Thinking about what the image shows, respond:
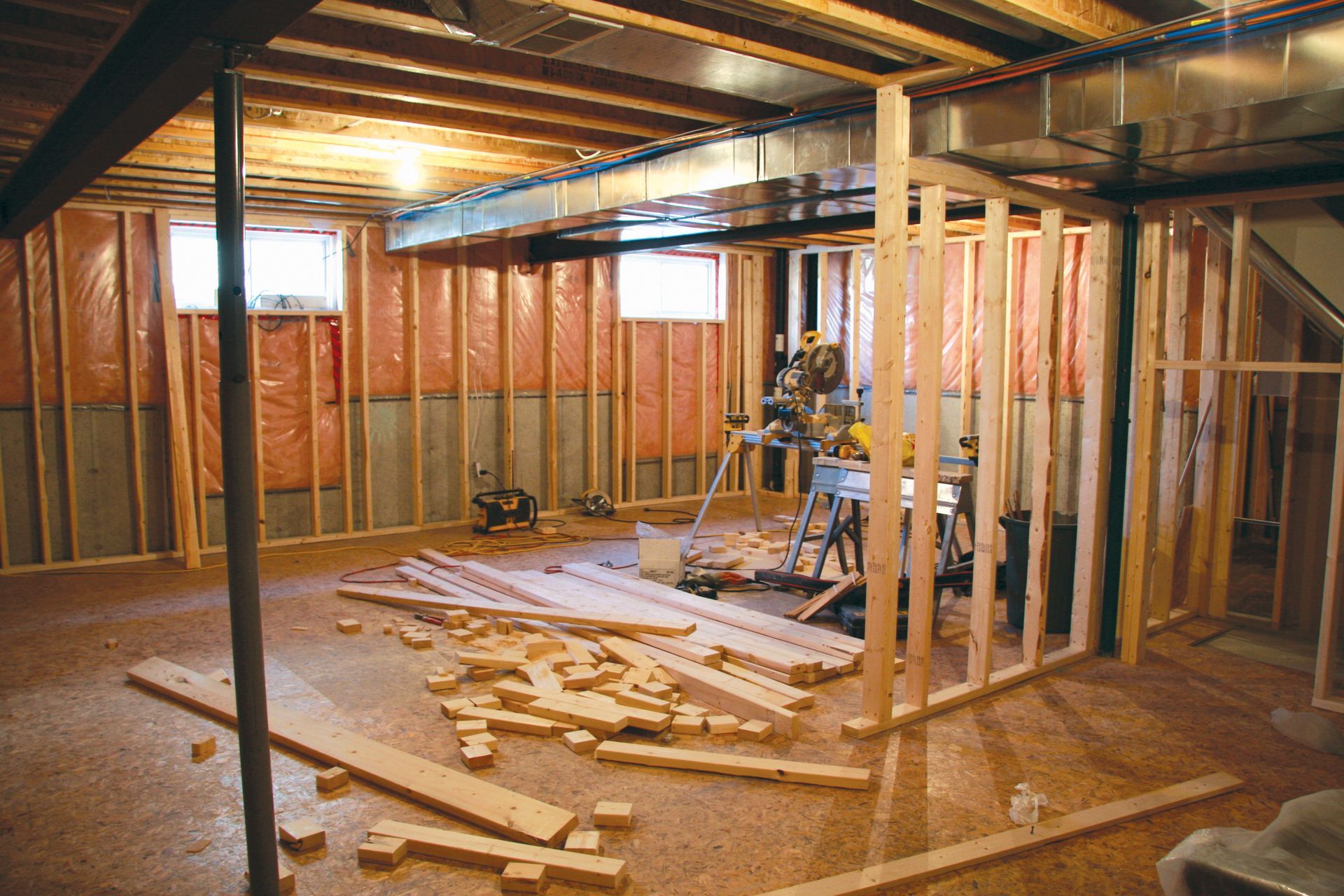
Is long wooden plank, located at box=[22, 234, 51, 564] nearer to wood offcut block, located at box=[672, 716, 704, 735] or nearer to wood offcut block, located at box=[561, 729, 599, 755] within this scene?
wood offcut block, located at box=[561, 729, 599, 755]

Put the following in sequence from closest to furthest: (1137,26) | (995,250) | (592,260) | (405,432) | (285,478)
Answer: (1137,26) < (995,250) < (285,478) < (405,432) < (592,260)

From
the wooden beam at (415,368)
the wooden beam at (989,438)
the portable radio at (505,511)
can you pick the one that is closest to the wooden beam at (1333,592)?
the wooden beam at (989,438)

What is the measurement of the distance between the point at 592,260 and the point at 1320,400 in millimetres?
5826

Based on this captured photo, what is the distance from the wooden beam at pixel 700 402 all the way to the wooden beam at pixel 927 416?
5712 millimetres

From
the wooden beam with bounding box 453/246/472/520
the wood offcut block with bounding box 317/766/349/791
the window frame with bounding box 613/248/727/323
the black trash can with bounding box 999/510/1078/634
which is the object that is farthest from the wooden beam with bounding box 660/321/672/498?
the wood offcut block with bounding box 317/766/349/791

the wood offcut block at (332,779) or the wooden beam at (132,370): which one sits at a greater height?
the wooden beam at (132,370)

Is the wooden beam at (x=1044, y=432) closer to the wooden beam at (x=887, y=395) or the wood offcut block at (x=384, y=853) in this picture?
the wooden beam at (x=887, y=395)

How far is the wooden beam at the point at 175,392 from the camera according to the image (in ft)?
21.9

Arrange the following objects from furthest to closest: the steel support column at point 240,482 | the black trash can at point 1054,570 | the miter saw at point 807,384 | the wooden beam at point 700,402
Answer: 1. the wooden beam at point 700,402
2. the miter saw at point 807,384
3. the black trash can at point 1054,570
4. the steel support column at point 240,482

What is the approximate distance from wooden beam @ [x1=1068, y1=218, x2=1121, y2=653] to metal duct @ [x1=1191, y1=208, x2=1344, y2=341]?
68 centimetres

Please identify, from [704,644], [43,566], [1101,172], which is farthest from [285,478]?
[1101,172]

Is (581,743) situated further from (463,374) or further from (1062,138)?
(463,374)

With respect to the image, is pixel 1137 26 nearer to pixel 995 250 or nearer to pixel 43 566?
pixel 995 250

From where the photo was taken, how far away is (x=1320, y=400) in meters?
4.94
